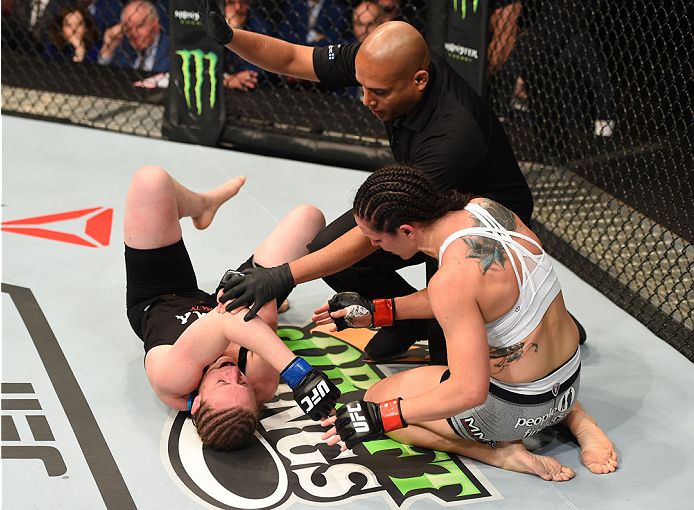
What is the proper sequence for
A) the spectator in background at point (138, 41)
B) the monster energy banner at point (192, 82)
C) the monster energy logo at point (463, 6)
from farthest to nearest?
the spectator in background at point (138, 41), the monster energy banner at point (192, 82), the monster energy logo at point (463, 6)

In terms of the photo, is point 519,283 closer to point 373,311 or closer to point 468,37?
point 373,311

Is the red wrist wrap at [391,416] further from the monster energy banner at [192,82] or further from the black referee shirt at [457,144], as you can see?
the monster energy banner at [192,82]

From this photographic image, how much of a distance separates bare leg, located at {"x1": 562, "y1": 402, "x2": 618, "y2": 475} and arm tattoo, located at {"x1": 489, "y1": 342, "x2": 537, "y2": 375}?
39 centimetres

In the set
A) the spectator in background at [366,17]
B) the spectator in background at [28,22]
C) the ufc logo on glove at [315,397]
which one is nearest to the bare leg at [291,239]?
the ufc logo on glove at [315,397]

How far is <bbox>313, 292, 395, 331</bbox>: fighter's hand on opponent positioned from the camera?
6.82 feet

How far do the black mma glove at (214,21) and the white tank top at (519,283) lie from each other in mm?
928

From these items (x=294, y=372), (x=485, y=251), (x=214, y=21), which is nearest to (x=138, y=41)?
(x=214, y=21)

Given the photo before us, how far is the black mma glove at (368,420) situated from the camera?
1.71 metres

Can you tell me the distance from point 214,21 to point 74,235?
1170 millimetres

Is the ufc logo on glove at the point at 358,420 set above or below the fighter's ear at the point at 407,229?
below

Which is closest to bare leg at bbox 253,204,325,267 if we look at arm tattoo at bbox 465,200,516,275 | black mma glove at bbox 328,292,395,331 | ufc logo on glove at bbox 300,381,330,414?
black mma glove at bbox 328,292,395,331

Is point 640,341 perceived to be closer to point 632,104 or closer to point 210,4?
point 632,104

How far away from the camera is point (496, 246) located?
1682 mm

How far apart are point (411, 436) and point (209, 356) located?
54 centimetres
